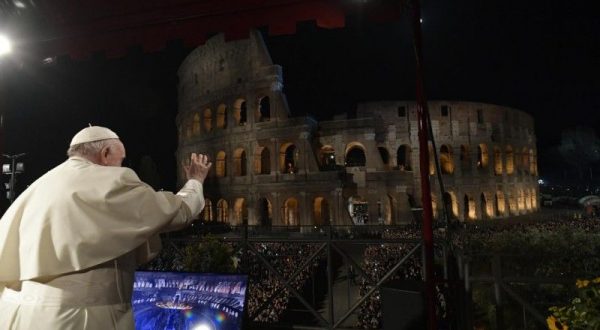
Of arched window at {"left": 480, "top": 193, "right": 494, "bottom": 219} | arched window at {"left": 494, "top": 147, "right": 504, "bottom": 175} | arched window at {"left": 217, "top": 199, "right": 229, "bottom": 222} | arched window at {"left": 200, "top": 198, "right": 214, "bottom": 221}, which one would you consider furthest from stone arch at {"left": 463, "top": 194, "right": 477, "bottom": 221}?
arched window at {"left": 200, "top": 198, "right": 214, "bottom": 221}

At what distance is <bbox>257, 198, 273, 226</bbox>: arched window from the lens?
91.4 ft

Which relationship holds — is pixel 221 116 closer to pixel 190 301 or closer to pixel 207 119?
pixel 207 119

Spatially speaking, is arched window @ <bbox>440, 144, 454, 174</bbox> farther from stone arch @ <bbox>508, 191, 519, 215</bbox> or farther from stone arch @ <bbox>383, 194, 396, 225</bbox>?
stone arch @ <bbox>383, 194, 396, 225</bbox>

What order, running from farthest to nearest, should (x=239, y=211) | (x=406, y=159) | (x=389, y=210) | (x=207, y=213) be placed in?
(x=207, y=213) < (x=406, y=159) < (x=239, y=211) < (x=389, y=210)

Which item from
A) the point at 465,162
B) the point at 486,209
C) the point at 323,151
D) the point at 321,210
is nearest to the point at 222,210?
the point at 321,210

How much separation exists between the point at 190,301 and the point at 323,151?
97.2ft

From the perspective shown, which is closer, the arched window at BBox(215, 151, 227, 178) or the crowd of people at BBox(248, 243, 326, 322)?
the crowd of people at BBox(248, 243, 326, 322)

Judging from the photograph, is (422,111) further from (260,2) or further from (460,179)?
(460,179)

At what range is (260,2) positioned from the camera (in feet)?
12.2

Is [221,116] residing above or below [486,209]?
above

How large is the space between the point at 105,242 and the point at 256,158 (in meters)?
26.7

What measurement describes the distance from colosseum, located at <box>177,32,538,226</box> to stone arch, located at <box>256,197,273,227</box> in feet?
0.39

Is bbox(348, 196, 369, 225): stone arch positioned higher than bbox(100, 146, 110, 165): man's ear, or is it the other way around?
bbox(100, 146, 110, 165): man's ear

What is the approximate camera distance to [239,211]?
1175 inches
